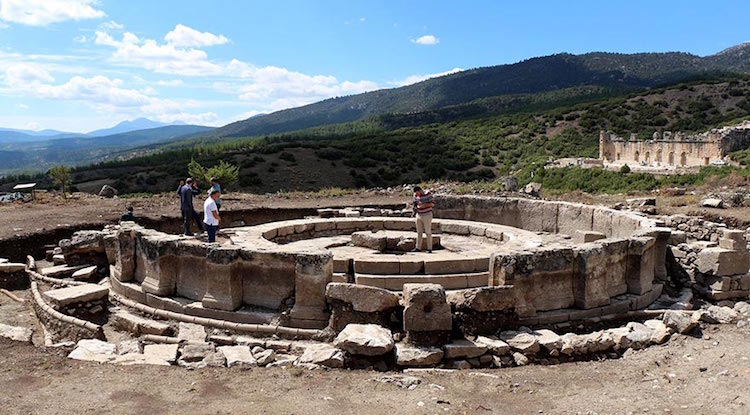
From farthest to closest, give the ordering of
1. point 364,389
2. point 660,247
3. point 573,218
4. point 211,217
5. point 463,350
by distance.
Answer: point 573,218
point 660,247
point 211,217
point 463,350
point 364,389

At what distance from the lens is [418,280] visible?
9734 mm

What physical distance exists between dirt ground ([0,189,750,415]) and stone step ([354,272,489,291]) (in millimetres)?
2498

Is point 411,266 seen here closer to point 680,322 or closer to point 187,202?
point 680,322

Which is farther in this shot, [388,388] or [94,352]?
[94,352]

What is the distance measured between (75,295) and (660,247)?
1116 centimetres

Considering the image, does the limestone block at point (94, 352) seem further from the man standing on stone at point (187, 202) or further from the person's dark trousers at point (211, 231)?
the man standing on stone at point (187, 202)

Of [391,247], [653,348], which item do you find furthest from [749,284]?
[391,247]

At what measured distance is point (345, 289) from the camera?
28.5ft

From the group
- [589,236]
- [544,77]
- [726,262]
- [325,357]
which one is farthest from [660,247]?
[544,77]

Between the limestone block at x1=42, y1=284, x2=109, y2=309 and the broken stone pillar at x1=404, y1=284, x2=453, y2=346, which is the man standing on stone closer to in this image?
the limestone block at x1=42, y1=284, x2=109, y2=309

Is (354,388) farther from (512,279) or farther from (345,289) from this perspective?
(512,279)

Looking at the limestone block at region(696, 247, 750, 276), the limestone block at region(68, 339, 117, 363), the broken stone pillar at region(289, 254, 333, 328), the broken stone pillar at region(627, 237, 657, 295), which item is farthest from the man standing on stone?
the limestone block at region(696, 247, 750, 276)

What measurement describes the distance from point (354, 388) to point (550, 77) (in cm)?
11307

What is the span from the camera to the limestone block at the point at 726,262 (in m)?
10.9
